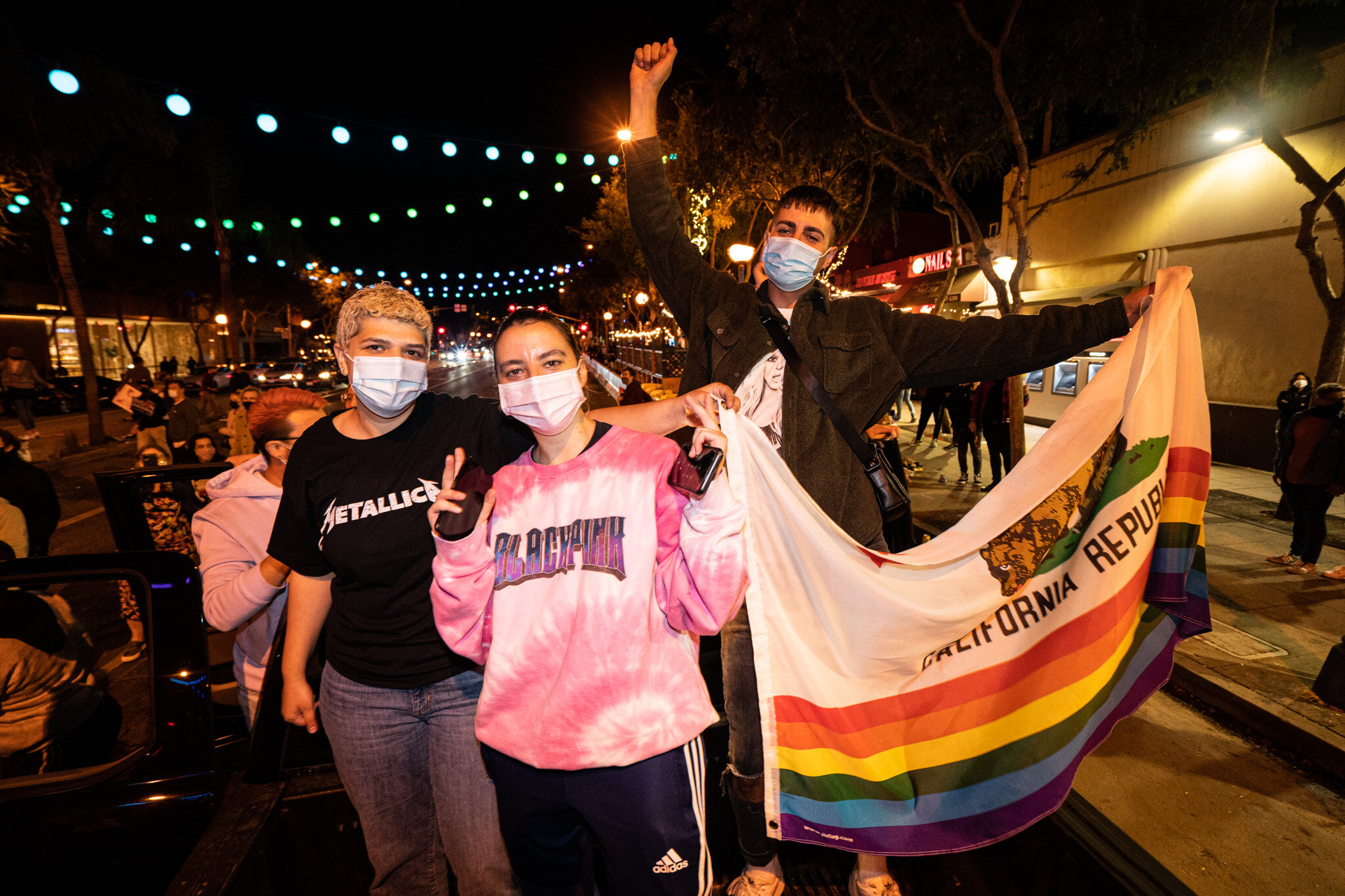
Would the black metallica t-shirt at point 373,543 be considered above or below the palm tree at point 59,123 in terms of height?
below

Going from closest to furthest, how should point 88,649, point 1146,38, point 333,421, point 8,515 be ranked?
1. point 333,421
2. point 88,649
3. point 8,515
4. point 1146,38

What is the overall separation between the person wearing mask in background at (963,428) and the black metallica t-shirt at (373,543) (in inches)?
358

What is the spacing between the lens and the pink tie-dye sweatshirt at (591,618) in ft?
5.21

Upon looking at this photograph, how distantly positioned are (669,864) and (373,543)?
129 cm

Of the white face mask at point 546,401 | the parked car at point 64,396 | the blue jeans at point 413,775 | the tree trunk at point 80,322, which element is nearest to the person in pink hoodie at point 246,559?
the blue jeans at point 413,775

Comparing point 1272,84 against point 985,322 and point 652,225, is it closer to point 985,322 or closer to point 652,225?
point 985,322

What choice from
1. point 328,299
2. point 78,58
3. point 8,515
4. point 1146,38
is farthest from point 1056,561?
point 328,299

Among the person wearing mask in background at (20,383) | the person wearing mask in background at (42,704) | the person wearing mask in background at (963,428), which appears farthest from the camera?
the person wearing mask in background at (20,383)

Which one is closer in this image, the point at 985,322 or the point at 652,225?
the point at 985,322

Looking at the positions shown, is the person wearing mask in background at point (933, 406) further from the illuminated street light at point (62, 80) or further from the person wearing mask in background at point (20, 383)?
the person wearing mask in background at point (20, 383)

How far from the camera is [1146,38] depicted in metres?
6.55

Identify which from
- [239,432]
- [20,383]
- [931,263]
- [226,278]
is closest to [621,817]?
[239,432]

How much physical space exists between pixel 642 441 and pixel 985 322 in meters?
1.35

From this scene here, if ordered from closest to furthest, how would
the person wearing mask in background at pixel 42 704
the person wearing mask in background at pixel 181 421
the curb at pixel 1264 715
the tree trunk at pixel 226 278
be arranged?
the person wearing mask in background at pixel 42 704 → the curb at pixel 1264 715 → the person wearing mask in background at pixel 181 421 → the tree trunk at pixel 226 278
